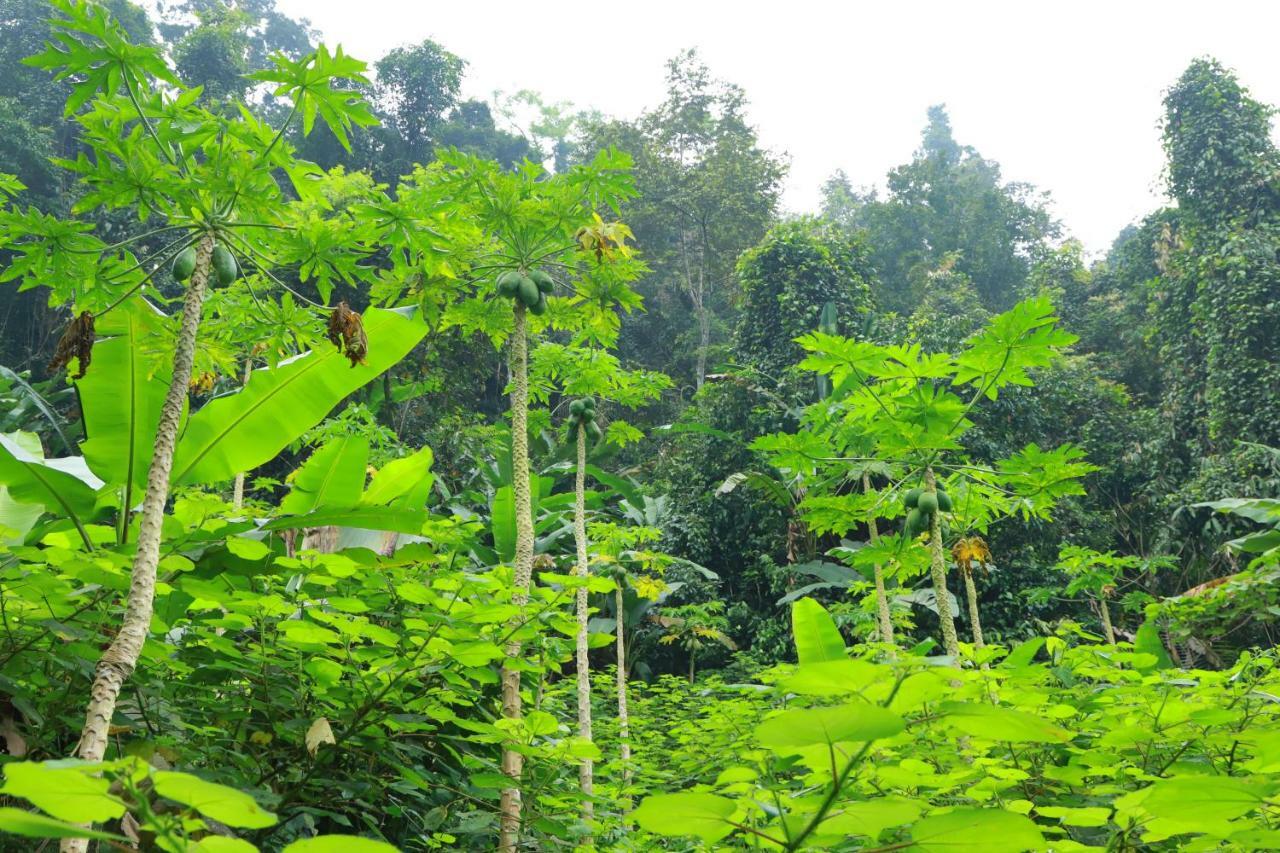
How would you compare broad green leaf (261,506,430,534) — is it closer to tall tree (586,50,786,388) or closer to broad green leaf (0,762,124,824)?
broad green leaf (0,762,124,824)

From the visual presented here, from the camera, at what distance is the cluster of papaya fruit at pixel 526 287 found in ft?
9.63

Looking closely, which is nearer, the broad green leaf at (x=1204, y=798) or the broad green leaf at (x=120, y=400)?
the broad green leaf at (x=1204, y=798)

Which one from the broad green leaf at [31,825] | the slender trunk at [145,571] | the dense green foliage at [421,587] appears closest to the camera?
the broad green leaf at [31,825]

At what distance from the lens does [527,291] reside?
2.94m

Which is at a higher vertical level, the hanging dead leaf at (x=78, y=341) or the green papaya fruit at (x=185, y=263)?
the green papaya fruit at (x=185, y=263)

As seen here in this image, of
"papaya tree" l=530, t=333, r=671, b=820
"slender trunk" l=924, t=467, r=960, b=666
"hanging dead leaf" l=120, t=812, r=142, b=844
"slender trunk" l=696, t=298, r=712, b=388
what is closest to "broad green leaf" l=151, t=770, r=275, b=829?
"hanging dead leaf" l=120, t=812, r=142, b=844

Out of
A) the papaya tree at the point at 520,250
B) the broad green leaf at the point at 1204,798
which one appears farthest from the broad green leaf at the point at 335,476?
the broad green leaf at the point at 1204,798

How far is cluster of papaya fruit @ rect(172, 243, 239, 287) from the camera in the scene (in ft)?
5.71

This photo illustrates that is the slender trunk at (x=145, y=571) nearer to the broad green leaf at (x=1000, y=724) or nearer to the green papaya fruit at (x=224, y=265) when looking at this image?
the green papaya fruit at (x=224, y=265)

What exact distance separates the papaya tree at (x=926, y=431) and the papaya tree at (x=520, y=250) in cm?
87

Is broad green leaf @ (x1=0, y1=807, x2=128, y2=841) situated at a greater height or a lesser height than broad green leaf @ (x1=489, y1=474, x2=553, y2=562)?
lesser

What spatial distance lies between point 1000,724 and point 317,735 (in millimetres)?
1596

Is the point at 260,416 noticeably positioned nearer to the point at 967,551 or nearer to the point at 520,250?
the point at 520,250

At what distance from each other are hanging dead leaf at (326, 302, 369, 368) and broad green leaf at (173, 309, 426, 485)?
2.15 ft
